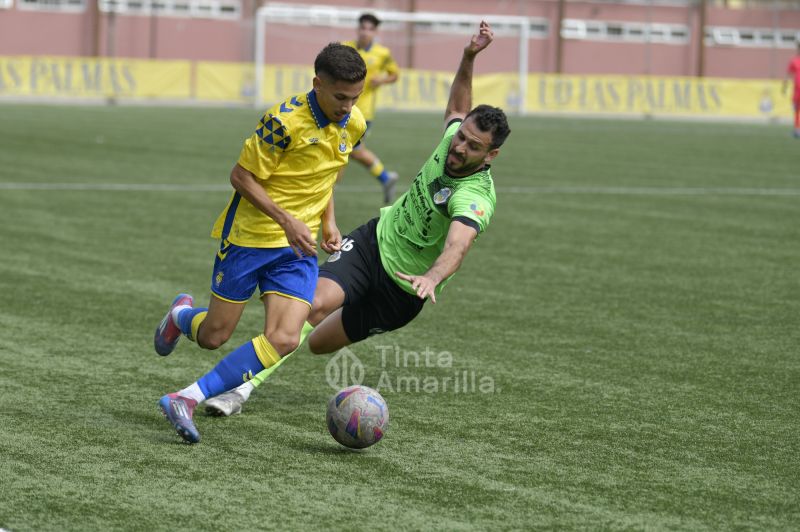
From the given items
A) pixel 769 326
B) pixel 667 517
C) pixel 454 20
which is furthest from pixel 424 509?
pixel 454 20

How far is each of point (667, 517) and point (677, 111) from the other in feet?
133

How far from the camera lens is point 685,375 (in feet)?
24.0

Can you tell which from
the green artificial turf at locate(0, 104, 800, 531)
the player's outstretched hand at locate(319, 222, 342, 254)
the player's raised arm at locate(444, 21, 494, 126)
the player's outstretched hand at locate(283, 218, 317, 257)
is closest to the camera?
the green artificial turf at locate(0, 104, 800, 531)

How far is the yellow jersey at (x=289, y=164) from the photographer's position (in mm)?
5797

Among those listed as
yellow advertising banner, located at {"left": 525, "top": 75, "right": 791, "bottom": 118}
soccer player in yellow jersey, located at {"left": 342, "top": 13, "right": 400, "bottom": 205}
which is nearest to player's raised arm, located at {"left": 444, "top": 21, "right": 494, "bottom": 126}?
soccer player in yellow jersey, located at {"left": 342, "top": 13, "right": 400, "bottom": 205}

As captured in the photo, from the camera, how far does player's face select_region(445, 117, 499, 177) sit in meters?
6.06

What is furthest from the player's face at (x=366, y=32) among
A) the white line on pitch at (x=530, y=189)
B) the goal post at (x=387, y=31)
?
the goal post at (x=387, y=31)

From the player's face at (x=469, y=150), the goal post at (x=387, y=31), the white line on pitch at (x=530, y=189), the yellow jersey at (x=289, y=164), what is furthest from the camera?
the goal post at (x=387, y=31)

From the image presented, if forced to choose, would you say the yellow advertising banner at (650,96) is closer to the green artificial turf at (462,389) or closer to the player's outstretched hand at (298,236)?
the green artificial turf at (462,389)

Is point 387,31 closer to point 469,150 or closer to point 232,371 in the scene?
point 469,150

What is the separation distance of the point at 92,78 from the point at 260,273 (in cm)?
3588

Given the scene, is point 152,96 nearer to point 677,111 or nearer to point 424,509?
point 677,111

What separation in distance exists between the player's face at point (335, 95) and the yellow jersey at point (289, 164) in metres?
0.06

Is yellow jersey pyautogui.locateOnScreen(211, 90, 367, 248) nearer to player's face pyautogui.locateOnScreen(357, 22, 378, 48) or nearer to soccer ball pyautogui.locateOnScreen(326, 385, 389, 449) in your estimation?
soccer ball pyautogui.locateOnScreen(326, 385, 389, 449)
